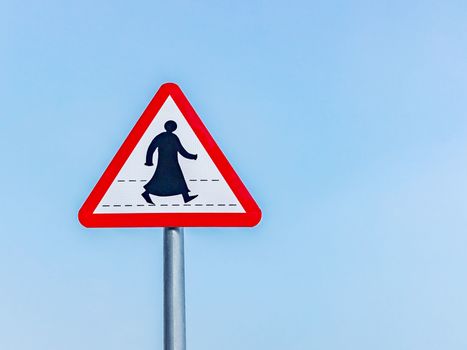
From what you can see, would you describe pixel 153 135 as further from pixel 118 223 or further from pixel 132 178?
pixel 118 223

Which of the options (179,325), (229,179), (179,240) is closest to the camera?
(179,325)

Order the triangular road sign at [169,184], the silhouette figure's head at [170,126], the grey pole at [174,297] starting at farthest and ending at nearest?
the silhouette figure's head at [170,126] < the triangular road sign at [169,184] < the grey pole at [174,297]

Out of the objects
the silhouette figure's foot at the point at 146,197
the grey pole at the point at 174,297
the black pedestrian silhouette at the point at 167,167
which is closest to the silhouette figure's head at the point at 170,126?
the black pedestrian silhouette at the point at 167,167

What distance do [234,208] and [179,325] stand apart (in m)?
0.48

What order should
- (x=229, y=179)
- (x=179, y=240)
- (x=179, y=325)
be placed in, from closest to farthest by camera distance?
(x=179, y=325), (x=179, y=240), (x=229, y=179)

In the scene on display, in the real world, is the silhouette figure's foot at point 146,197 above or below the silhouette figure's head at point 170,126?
below

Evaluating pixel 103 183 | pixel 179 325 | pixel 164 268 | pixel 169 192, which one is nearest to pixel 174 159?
pixel 169 192

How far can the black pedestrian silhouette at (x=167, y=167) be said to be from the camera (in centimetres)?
209

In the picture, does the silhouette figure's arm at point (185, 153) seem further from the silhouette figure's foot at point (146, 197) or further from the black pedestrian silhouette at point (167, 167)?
the silhouette figure's foot at point (146, 197)

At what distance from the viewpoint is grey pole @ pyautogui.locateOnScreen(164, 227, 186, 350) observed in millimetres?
1854

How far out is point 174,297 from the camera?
188 cm

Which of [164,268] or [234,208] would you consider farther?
[234,208]

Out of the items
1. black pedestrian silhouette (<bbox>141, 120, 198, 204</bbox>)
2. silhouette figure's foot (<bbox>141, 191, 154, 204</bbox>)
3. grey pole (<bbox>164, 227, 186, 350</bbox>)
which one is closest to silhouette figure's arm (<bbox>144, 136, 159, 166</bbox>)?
black pedestrian silhouette (<bbox>141, 120, 198, 204</bbox>)

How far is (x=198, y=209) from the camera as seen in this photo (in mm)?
2062
